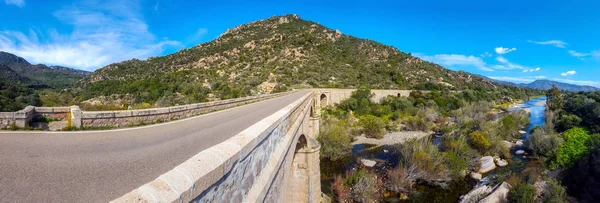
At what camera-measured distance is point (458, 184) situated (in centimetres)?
1627

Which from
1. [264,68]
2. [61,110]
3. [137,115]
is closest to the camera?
[61,110]

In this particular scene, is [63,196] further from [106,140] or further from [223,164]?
[106,140]

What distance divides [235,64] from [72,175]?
47368 mm

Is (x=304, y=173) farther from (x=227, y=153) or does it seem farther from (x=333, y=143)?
(x=333, y=143)

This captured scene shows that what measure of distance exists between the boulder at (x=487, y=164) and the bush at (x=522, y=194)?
575 cm

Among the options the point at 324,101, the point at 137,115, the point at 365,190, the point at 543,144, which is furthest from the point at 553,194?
the point at 324,101

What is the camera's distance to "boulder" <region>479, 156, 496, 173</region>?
59.2ft

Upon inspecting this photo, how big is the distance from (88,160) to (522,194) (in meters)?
16.2

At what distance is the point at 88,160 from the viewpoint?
5.05 metres

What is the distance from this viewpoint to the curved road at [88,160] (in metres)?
3.55

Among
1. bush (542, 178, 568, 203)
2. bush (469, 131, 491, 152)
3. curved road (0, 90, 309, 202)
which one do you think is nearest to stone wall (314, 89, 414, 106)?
bush (469, 131, 491, 152)

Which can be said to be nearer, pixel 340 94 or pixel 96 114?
pixel 96 114

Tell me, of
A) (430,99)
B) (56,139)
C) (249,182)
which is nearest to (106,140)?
(56,139)

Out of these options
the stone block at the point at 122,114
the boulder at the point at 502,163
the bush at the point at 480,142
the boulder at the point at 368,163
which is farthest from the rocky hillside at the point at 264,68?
the boulder at the point at 502,163
